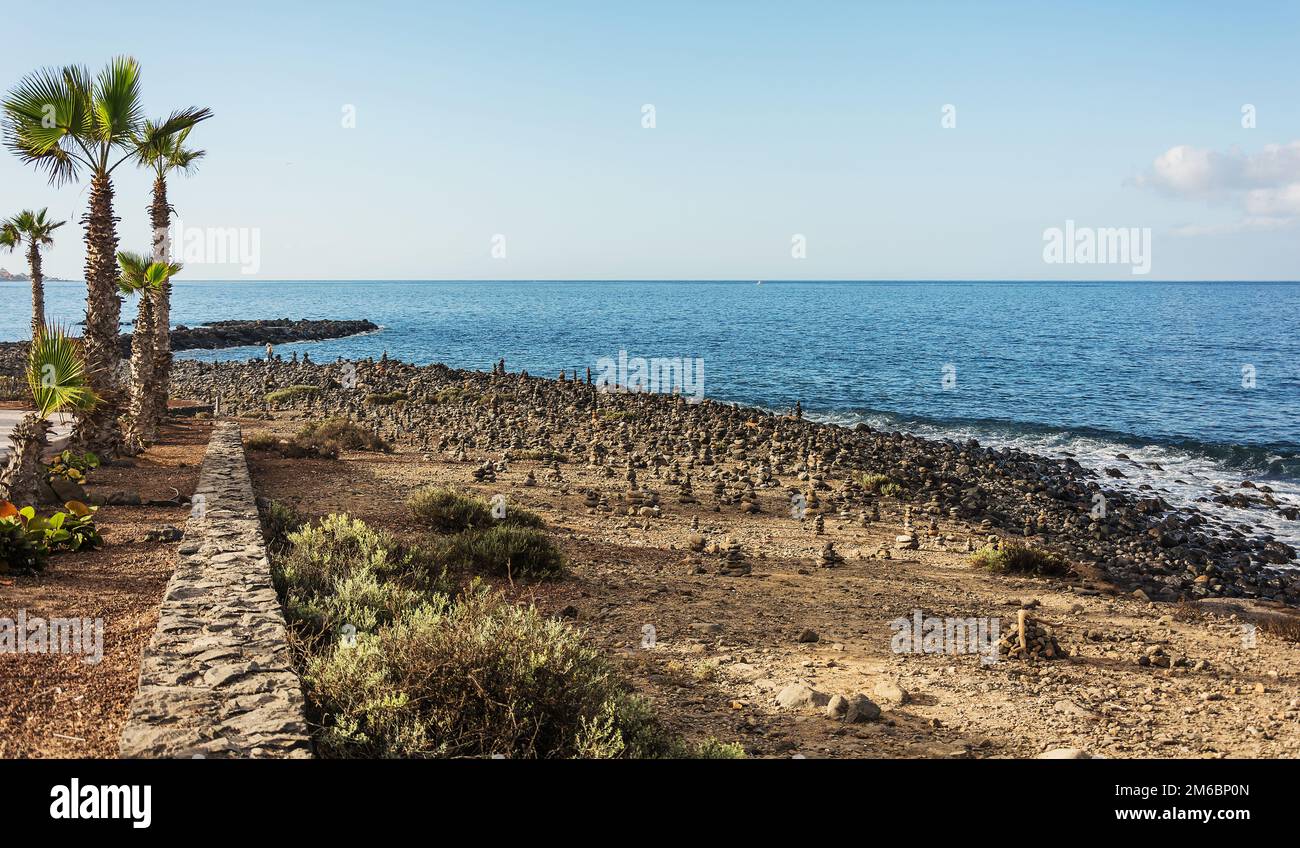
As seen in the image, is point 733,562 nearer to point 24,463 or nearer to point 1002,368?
point 24,463

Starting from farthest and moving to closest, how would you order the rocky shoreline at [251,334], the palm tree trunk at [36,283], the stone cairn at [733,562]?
the rocky shoreline at [251,334] → the palm tree trunk at [36,283] → the stone cairn at [733,562]

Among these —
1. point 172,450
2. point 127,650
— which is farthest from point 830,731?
point 172,450

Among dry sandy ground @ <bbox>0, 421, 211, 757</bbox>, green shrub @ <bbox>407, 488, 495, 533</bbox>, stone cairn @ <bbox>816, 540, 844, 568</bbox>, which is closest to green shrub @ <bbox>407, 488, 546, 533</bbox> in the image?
green shrub @ <bbox>407, 488, 495, 533</bbox>

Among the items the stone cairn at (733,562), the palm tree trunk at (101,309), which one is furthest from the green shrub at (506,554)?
the palm tree trunk at (101,309)

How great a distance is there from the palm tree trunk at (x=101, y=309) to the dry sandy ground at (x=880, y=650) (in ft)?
12.3

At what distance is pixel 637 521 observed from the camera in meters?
14.3

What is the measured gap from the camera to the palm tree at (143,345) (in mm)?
17562

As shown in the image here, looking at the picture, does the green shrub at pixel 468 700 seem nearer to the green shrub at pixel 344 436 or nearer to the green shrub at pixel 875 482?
the green shrub at pixel 875 482

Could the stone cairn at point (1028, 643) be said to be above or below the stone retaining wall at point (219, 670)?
below

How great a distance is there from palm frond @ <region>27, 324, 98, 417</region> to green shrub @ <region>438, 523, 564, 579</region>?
551cm

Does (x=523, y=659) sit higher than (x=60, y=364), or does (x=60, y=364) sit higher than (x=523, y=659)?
(x=60, y=364)

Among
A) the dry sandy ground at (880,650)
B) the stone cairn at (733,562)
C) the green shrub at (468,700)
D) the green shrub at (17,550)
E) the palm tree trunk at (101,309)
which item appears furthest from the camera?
the palm tree trunk at (101,309)
